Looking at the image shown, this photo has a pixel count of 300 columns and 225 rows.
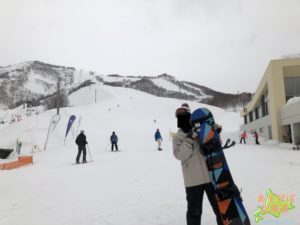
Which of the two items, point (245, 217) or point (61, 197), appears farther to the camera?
point (61, 197)

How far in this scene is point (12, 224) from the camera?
17.9ft

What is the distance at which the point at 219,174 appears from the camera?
3.71m

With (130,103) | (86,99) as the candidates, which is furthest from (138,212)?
(86,99)

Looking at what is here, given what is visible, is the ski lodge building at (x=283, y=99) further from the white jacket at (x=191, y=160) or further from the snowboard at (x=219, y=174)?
the white jacket at (x=191, y=160)

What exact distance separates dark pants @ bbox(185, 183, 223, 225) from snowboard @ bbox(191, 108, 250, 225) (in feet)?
0.24

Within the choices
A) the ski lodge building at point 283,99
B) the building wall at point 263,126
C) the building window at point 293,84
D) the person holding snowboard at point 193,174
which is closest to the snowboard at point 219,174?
the person holding snowboard at point 193,174

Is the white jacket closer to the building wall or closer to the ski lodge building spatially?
the ski lodge building

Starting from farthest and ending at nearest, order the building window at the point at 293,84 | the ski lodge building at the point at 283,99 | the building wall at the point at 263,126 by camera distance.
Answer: the building wall at the point at 263,126
the building window at the point at 293,84
the ski lodge building at the point at 283,99

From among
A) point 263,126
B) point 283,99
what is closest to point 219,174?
point 283,99

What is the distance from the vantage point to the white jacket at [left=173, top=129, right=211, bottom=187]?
147 inches

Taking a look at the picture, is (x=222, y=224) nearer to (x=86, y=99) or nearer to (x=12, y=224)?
(x=12, y=224)

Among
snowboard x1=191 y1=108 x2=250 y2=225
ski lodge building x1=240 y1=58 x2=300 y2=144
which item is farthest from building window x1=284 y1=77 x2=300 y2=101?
snowboard x1=191 y1=108 x2=250 y2=225

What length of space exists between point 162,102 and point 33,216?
78.8m

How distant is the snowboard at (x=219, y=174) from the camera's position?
3693 millimetres
